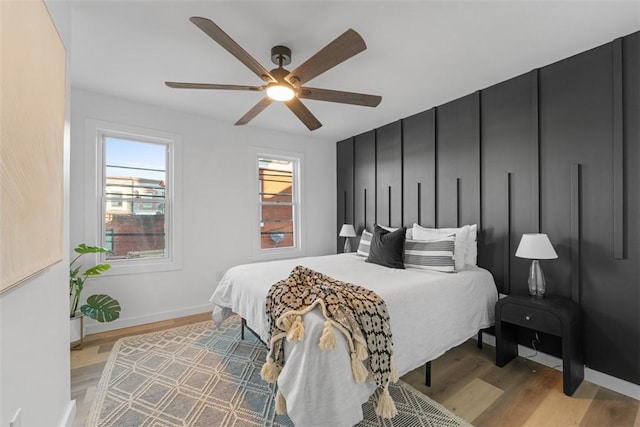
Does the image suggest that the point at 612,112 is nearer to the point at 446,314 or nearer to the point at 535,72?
the point at 535,72

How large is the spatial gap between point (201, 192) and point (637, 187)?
417cm

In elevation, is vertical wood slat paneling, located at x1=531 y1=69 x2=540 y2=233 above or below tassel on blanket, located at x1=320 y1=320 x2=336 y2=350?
above

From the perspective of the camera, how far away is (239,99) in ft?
10.5

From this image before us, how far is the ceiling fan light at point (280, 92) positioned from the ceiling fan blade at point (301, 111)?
0.09 metres

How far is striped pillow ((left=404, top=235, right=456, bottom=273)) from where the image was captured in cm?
262

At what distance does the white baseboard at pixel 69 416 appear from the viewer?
1.63 meters

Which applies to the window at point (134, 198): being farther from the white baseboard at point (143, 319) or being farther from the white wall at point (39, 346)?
the white wall at point (39, 346)

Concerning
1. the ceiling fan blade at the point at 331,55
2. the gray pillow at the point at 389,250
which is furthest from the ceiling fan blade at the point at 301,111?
the gray pillow at the point at 389,250

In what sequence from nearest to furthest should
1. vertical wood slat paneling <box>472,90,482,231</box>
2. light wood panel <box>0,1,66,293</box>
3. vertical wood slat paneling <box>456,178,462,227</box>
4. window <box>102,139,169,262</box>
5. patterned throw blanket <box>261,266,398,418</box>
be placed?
1. light wood panel <box>0,1,66,293</box>
2. patterned throw blanket <box>261,266,398,418</box>
3. vertical wood slat paneling <box>472,90,482,231</box>
4. vertical wood slat paneling <box>456,178,462,227</box>
5. window <box>102,139,169,262</box>

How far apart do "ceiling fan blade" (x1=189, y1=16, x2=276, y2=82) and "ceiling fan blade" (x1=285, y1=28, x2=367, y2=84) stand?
0.20m

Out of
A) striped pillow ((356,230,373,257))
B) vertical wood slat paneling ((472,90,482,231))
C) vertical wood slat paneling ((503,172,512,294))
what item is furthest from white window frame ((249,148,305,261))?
vertical wood slat paneling ((503,172,512,294))

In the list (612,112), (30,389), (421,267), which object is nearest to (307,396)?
(30,389)

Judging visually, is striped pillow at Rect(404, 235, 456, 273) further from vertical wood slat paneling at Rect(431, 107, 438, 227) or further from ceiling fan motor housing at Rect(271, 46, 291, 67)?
ceiling fan motor housing at Rect(271, 46, 291, 67)

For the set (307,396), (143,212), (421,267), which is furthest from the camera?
(143,212)
